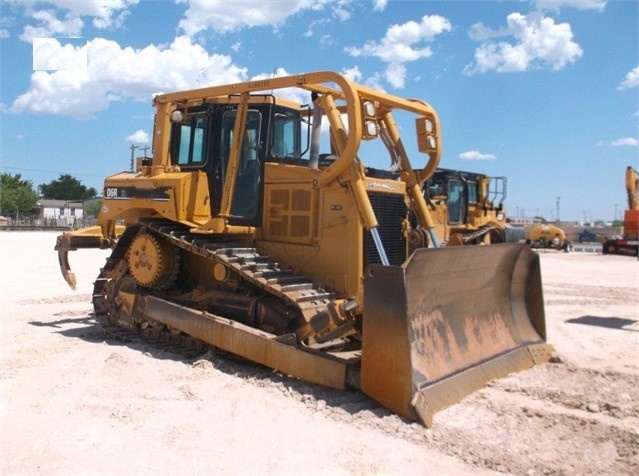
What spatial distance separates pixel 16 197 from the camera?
72.2 meters

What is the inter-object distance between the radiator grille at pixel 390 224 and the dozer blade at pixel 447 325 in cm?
106

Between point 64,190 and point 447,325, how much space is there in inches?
4127

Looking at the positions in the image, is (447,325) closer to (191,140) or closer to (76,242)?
(191,140)

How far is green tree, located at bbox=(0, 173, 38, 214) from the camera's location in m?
70.2

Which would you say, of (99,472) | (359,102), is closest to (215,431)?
(99,472)

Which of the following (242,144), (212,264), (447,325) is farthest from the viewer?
(212,264)

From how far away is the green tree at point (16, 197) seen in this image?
2766 inches

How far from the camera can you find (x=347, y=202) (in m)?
6.51

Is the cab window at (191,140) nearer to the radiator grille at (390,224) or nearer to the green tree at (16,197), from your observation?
the radiator grille at (390,224)

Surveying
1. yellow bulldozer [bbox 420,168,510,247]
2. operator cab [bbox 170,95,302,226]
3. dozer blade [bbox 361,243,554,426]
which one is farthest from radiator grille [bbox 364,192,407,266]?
yellow bulldozer [bbox 420,168,510,247]

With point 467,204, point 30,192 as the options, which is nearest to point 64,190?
point 30,192

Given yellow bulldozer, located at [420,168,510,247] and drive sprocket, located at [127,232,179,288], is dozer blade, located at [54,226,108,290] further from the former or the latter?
yellow bulldozer, located at [420,168,510,247]

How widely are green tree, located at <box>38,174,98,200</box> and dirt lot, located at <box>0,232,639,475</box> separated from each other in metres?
100

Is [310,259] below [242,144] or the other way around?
below
